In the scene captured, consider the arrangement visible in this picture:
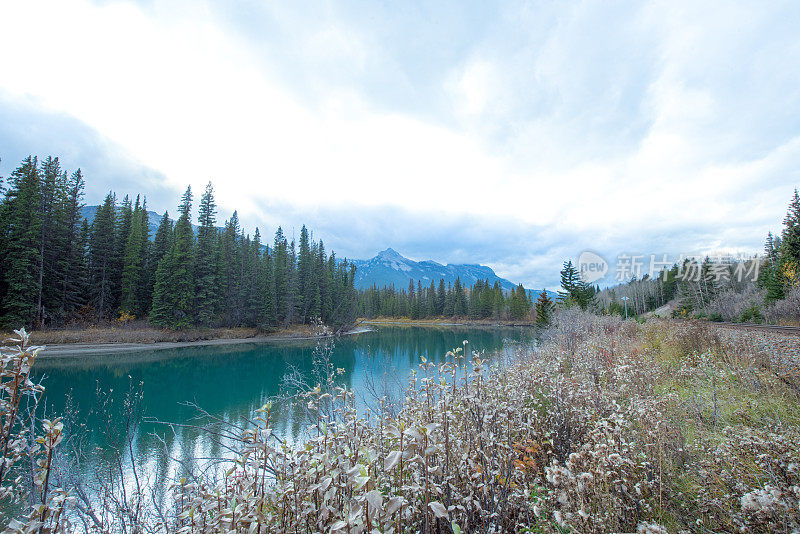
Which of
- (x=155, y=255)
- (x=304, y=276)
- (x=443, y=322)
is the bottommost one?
(x=443, y=322)

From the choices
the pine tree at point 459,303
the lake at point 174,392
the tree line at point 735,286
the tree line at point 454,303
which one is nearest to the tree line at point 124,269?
the lake at point 174,392

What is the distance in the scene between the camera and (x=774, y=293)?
26.0 meters

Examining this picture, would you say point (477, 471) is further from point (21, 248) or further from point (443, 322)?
point (443, 322)

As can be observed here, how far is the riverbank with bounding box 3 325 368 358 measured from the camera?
79.9 feet

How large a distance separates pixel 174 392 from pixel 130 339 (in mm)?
18852

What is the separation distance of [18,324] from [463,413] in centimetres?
3682

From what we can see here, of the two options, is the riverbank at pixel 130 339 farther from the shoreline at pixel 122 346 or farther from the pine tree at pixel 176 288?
the pine tree at pixel 176 288

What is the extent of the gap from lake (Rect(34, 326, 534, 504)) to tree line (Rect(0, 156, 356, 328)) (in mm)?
5559

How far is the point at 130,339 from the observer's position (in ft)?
93.8

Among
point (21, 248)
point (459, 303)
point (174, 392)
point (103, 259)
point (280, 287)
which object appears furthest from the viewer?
point (459, 303)

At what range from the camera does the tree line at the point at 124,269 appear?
26406 millimetres

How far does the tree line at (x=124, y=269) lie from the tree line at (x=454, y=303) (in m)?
27.4

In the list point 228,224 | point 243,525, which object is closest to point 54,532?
point 243,525

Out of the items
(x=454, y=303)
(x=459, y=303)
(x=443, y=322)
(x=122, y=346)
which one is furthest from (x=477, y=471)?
(x=454, y=303)
